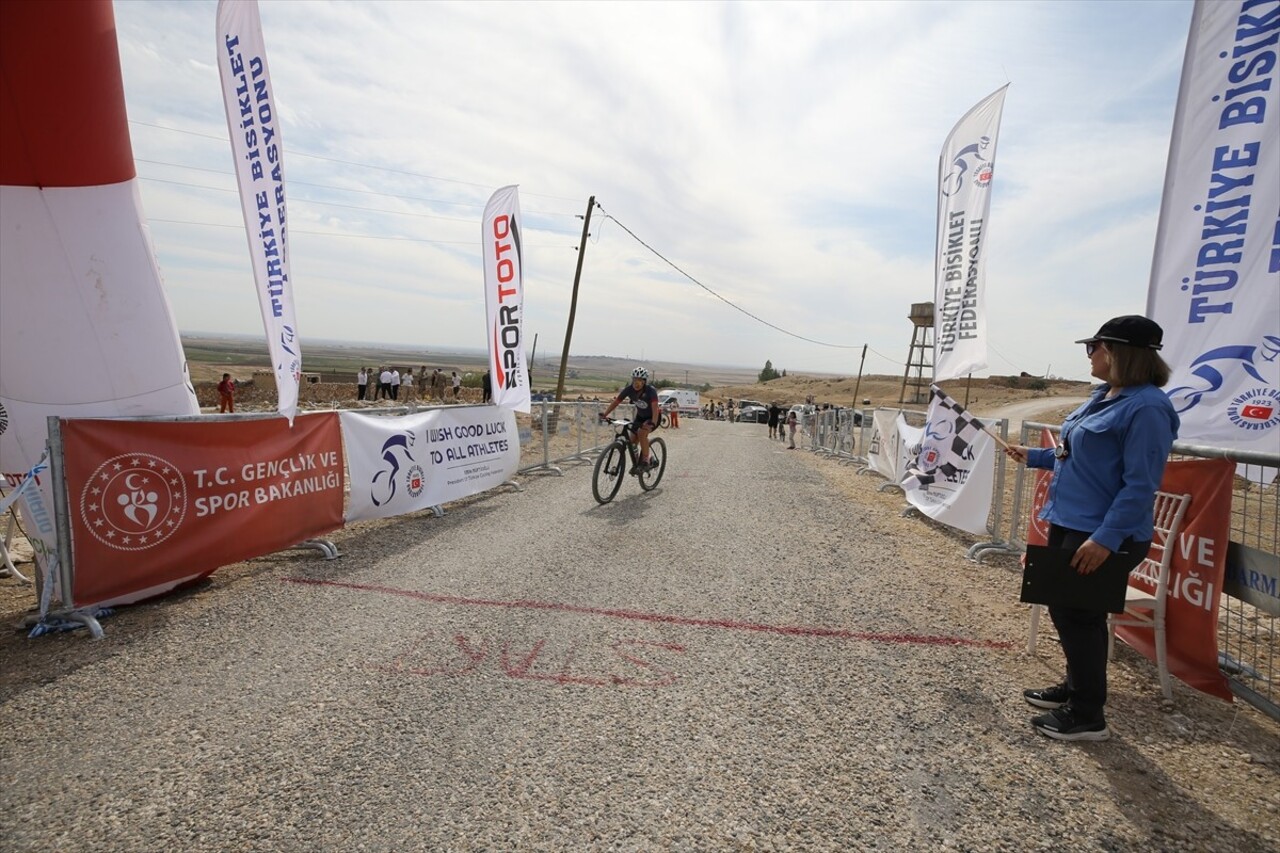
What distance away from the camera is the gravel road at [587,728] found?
8.11 feet

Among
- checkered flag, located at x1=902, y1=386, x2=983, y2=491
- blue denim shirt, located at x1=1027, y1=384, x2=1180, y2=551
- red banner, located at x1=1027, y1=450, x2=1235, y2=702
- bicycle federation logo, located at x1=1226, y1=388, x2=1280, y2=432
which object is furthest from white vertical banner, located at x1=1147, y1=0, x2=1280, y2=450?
checkered flag, located at x1=902, y1=386, x2=983, y2=491

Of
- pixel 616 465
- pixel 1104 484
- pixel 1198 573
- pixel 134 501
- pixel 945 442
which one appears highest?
pixel 1104 484

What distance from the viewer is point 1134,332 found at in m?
3.00

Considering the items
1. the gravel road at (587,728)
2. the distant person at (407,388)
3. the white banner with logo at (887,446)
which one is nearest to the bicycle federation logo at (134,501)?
the gravel road at (587,728)

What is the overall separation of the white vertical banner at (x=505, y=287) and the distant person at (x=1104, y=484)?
8790 millimetres

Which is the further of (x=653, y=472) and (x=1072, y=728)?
(x=653, y=472)

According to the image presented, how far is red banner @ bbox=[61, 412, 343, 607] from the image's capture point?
4430 millimetres

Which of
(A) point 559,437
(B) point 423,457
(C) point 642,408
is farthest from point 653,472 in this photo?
(B) point 423,457

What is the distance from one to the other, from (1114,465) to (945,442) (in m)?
5.06

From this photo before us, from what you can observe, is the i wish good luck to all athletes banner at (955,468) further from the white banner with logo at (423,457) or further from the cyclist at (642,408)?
the white banner with logo at (423,457)

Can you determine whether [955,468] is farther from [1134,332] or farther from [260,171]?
[260,171]

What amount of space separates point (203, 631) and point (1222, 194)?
7292 mm

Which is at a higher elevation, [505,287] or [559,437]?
[505,287]

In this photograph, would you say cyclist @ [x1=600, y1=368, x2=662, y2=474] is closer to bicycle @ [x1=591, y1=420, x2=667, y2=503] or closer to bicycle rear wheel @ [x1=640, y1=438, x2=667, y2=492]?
bicycle @ [x1=591, y1=420, x2=667, y2=503]
